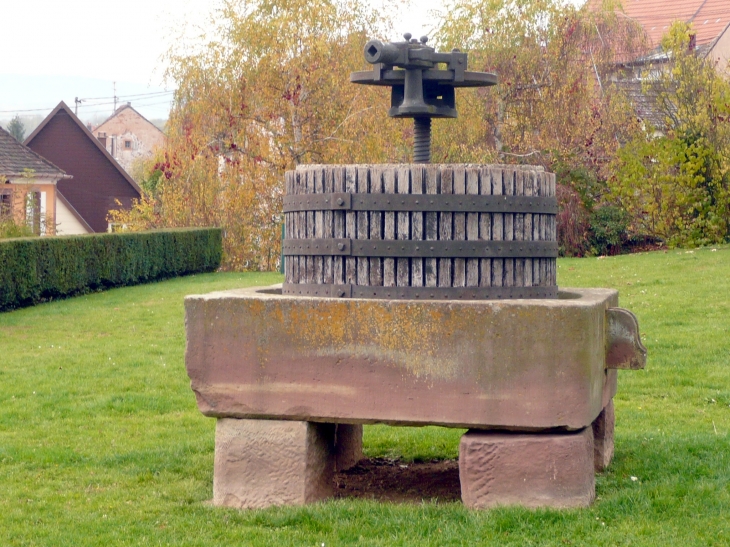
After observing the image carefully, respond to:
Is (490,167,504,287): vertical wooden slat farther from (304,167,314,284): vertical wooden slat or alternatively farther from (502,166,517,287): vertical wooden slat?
(304,167,314,284): vertical wooden slat

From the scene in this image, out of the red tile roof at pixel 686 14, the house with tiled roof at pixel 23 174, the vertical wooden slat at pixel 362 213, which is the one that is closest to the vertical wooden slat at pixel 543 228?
the vertical wooden slat at pixel 362 213

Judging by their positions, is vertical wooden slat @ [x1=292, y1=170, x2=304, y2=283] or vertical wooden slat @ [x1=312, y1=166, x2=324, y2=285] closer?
vertical wooden slat @ [x1=312, y1=166, x2=324, y2=285]

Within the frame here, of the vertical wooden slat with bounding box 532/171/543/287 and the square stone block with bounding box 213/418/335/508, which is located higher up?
the vertical wooden slat with bounding box 532/171/543/287

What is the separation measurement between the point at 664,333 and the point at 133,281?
42.7ft

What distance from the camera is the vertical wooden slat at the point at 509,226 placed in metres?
4.93

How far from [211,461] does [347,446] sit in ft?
2.97

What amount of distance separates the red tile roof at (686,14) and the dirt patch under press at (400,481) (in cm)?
3567

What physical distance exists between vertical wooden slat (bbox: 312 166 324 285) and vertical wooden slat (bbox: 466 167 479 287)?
801 mm

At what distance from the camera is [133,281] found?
66.8 ft

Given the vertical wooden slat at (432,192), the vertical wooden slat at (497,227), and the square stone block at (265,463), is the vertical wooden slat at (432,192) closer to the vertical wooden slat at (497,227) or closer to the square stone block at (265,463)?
the vertical wooden slat at (497,227)

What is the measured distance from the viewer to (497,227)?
491cm

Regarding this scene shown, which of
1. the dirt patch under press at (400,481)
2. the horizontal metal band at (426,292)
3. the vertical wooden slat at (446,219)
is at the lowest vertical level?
the dirt patch under press at (400,481)

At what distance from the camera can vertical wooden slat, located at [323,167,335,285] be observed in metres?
5.00

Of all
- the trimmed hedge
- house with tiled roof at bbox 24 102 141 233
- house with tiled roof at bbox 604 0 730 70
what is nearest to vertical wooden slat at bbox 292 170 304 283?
the trimmed hedge
